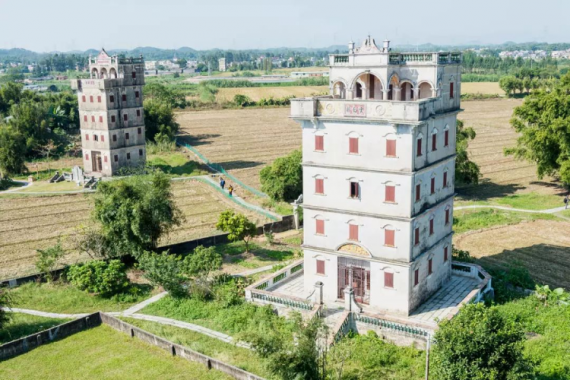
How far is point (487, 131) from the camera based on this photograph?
366ft

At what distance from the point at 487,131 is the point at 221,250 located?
76554 mm

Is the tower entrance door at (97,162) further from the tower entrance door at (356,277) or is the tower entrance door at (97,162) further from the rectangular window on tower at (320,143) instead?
the tower entrance door at (356,277)

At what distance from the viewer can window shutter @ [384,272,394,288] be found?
36031 millimetres

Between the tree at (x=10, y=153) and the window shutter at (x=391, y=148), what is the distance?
6016 cm

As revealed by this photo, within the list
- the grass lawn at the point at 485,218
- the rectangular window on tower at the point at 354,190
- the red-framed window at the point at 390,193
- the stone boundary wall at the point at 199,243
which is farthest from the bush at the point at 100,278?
the grass lawn at the point at 485,218

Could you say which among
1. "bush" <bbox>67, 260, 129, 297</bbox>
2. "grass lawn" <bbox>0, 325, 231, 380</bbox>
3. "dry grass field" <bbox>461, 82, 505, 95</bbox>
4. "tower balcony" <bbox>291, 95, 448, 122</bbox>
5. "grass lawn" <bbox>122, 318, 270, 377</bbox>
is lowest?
"grass lawn" <bbox>0, 325, 231, 380</bbox>

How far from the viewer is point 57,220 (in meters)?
61.1

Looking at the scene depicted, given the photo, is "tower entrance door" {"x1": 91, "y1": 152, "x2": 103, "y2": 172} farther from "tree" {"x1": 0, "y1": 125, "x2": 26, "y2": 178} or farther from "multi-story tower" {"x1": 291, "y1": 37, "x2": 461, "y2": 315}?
"multi-story tower" {"x1": 291, "y1": 37, "x2": 461, "y2": 315}

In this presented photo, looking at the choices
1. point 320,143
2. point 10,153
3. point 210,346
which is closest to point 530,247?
point 320,143

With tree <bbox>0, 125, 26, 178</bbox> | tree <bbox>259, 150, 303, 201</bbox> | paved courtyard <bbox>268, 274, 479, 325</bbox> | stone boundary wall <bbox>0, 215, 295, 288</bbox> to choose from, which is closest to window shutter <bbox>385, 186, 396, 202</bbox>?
paved courtyard <bbox>268, 274, 479, 325</bbox>

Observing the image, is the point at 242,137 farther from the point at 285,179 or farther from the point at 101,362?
the point at 101,362

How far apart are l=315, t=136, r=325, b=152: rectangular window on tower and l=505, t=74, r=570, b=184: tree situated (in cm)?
3593

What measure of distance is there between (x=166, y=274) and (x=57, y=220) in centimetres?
2631

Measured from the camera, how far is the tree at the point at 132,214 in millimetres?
45219
